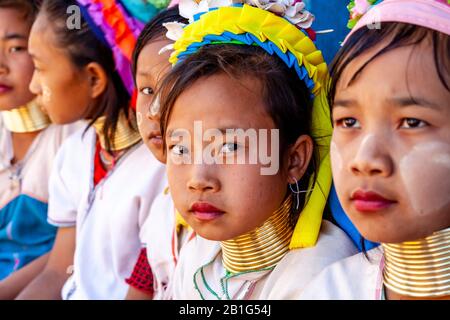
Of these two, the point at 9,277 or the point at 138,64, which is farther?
the point at 9,277

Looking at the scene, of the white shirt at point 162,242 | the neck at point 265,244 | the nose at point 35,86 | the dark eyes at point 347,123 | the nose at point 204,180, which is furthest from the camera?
the nose at point 35,86

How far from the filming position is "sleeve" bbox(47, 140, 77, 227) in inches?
134

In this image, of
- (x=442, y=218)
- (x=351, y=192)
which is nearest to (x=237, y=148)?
(x=351, y=192)

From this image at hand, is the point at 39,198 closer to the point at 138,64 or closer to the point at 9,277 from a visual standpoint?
the point at 9,277

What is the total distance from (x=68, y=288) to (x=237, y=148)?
1500 millimetres

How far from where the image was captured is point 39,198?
365 centimetres

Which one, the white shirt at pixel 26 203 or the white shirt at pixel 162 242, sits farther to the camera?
the white shirt at pixel 26 203

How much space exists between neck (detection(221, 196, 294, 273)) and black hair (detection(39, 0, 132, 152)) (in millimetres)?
1170

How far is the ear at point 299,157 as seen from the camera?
2170mm

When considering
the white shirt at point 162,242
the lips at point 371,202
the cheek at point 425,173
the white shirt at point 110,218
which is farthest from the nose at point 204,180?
the white shirt at point 110,218

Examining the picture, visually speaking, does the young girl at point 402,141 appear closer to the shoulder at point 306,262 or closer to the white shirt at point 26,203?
the shoulder at point 306,262

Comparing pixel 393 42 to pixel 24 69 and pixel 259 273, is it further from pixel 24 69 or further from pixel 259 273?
pixel 24 69

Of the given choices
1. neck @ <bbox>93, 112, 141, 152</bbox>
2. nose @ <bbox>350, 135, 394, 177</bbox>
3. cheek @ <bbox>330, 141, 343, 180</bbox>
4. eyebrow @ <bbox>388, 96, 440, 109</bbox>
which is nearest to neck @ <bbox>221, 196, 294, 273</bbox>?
cheek @ <bbox>330, 141, 343, 180</bbox>

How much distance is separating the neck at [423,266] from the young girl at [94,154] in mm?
1426
